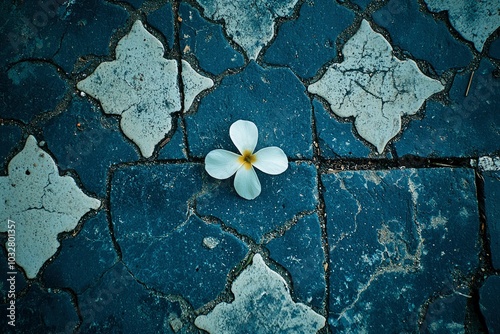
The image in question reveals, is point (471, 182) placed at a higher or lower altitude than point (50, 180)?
higher

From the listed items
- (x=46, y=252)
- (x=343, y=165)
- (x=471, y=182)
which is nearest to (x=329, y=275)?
(x=343, y=165)

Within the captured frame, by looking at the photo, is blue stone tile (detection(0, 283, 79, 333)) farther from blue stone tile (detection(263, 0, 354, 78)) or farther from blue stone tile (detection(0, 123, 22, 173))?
blue stone tile (detection(263, 0, 354, 78))

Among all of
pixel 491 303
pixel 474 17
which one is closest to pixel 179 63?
pixel 474 17

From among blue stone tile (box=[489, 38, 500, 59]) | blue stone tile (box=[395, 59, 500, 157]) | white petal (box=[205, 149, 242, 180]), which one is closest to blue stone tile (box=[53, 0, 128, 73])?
white petal (box=[205, 149, 242, 180])

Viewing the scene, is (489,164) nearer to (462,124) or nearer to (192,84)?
(462,124)

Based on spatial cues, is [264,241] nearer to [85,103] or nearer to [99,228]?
[99,228]

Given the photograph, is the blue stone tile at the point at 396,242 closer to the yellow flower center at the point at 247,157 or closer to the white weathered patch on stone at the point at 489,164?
the white weathered patch on stone at the point at 489,164
